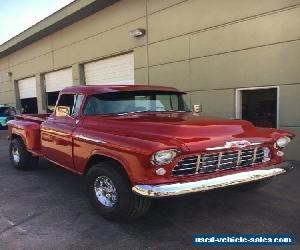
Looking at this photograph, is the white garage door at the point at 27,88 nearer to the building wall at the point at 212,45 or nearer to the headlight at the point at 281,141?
the building wall at the point at 212,45

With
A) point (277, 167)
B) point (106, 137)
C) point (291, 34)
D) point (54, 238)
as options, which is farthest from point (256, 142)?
point (291, 34)

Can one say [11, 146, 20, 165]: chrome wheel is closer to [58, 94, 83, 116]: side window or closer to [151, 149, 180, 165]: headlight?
[58, 94, 83, 116]: side window

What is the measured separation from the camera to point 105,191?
15.3 feet

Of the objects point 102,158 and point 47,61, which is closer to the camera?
point 102,158

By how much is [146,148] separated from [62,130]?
223 centimetres

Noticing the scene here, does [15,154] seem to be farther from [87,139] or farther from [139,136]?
[139,136]

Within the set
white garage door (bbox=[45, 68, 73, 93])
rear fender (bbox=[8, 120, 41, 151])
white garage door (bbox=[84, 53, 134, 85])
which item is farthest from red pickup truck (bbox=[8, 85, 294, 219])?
white garage door (bbox=[45, 68, 73, 93])

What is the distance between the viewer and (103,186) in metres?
4.72

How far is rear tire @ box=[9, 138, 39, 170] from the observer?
7.54 m

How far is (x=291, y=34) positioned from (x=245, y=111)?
7.33 ft

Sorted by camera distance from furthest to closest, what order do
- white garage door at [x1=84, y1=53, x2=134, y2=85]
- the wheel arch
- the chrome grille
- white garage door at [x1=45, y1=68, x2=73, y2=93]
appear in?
white garage door at [x1=45, y1=68, x2=73, y2=93] < white garage door at [x1=84, y1=53, x2=134, y2=85] < the wheel arch < the chrome grille

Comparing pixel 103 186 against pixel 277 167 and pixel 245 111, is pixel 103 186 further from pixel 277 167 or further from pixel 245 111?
pixel 245 111

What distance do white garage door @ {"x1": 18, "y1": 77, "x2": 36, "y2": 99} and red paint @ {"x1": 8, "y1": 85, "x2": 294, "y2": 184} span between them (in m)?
16.8

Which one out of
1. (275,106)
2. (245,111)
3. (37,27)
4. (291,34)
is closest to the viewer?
(291,34)
